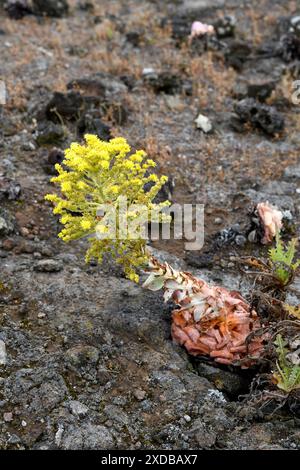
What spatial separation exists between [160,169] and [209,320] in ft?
9.65

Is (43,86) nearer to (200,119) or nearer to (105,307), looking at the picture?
(200,119)

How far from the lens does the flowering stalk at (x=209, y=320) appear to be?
4.40 meters

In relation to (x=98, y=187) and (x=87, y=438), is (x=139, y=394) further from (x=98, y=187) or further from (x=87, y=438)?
(x=98, y=187)

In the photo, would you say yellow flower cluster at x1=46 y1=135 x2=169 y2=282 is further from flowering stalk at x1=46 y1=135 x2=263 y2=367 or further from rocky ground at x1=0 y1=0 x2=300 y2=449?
rocky ground at x1=0 y1=0 x2=300 y2=449

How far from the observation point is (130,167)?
4.01 m

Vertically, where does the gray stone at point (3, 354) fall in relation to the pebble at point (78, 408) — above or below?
above

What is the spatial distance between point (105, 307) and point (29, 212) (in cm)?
170

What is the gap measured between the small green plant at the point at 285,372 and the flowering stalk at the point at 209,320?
12.5 inches

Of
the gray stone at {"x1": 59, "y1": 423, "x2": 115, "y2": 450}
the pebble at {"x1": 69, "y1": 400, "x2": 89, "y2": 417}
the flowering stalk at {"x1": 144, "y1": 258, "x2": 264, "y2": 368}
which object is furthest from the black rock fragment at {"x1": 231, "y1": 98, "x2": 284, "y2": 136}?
the gray stone at {"x1": 59, "y1": 423, "x2": 115, "y2": 450}

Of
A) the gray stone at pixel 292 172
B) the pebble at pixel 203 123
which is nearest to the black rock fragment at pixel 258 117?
the pebble at pixel 203 123

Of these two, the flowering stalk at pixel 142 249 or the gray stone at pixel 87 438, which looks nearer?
the gray stone at pixel 87 438

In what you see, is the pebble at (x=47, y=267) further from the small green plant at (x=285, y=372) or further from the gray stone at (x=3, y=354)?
the small green plant at (x=285, y=372)

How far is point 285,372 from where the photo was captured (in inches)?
158

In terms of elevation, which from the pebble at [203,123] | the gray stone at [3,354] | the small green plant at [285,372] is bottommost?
the gray stone at [3,354]
